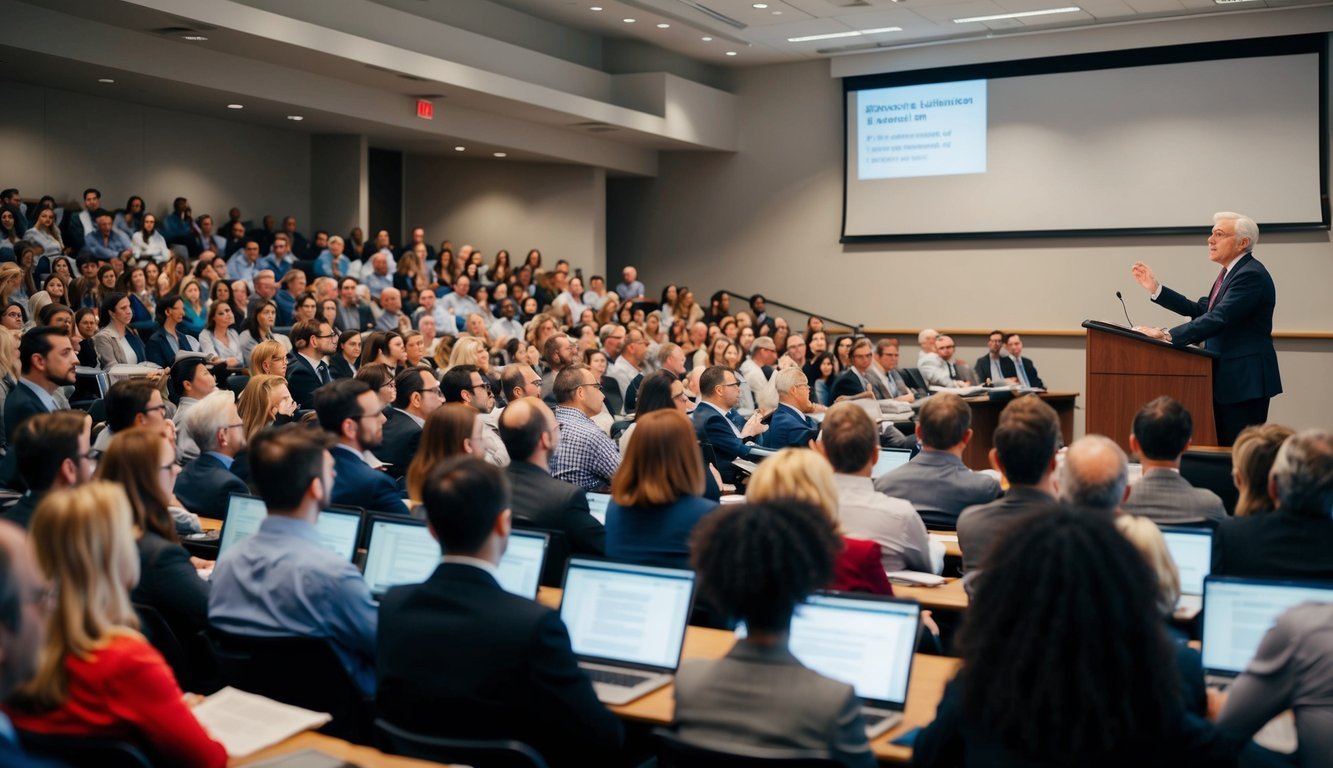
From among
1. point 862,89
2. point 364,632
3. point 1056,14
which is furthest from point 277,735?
point 862,89

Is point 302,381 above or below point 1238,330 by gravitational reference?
below

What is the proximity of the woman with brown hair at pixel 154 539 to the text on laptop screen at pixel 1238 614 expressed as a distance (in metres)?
2.55

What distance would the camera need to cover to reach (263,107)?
39.8ft

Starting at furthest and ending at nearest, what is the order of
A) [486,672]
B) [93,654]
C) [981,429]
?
[981,429], [486,672], [93,654]

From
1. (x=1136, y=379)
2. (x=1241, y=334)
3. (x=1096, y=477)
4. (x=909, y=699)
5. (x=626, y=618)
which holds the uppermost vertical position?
(x=1241, y=334)

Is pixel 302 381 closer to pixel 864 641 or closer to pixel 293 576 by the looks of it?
pixel 293 576

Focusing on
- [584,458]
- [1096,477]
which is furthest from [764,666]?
[584,458]

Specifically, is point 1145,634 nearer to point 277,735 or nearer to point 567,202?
point 277,735

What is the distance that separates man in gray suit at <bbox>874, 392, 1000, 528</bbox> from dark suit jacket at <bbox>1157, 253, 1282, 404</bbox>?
250 centimetres

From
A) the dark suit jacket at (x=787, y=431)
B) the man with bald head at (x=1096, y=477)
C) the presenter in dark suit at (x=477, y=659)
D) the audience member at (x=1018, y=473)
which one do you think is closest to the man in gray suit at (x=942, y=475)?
the audience member at (x=1018, y=473)

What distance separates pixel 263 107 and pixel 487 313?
10.3 ft

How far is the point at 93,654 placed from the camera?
210 centimetres

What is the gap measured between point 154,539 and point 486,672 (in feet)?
4.39

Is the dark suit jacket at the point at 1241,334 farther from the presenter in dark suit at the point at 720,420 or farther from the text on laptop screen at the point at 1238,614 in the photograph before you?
the text on laptop screen at the point at 1238,614
